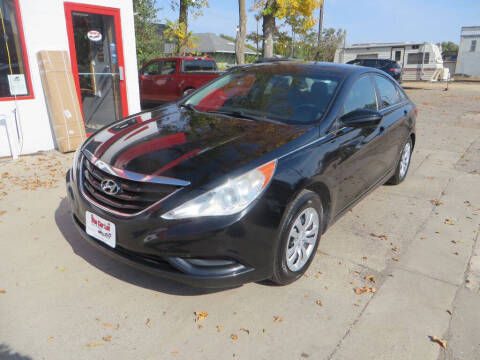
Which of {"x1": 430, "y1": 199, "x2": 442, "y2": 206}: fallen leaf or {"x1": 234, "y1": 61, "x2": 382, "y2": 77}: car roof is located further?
{"x1": 430, "y1": 199, "x2": 442, "y2": 206}: fallen leaf

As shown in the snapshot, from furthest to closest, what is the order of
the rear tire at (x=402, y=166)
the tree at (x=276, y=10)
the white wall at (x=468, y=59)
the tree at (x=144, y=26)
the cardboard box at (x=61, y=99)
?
the white wall at (x=468, y=59), the tree at (x=144, y=26), the tree at (x=276, y=10), the cardboard box at (x=61, y=99), the rear tire at (x=402, y=166)

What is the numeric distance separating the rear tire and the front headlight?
3293 millimetres

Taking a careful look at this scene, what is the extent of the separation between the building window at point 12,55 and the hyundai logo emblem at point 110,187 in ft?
14.4

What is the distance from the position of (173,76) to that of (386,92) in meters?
8.67

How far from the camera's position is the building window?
19.0 ft

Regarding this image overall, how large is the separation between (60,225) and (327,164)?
8.68ft

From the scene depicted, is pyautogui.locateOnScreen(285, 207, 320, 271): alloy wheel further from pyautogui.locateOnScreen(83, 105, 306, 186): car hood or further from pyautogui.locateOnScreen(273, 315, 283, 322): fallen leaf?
pyautogui.locateOnScreen(83, 105, 306, 186): car hood

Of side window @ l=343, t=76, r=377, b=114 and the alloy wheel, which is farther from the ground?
side window @ l=343, t=76, r=377, b=114

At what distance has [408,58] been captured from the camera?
2817cm

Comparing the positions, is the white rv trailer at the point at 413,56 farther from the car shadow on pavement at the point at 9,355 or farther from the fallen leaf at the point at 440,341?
the car shadow on pavement at the point at 9,355

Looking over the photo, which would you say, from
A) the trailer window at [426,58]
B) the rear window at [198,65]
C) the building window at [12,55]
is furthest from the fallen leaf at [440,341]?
the trailer window at [426,58]

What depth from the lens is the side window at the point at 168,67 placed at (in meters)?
Result: 12.1

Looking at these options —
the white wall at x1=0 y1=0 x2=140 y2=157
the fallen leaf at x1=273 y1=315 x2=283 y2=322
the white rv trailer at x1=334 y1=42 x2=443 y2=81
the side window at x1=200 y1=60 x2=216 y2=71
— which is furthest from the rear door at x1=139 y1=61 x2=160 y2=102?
the white rv trailer at x1=334 y1=42 x2=443 y2=81

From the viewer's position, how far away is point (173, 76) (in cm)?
1207
